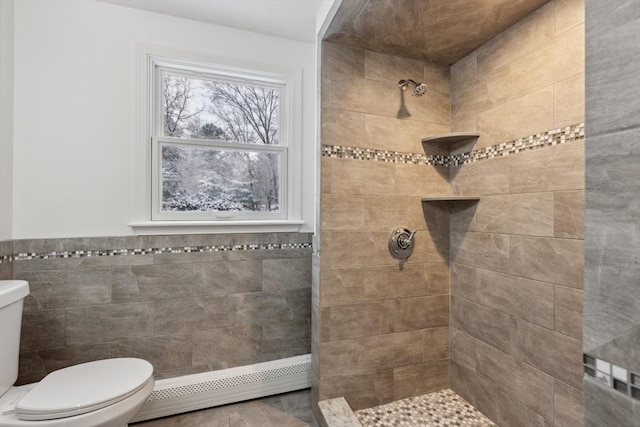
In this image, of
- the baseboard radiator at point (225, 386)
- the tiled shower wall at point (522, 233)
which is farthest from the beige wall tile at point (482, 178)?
the baseboard radiator at point (225, 386)

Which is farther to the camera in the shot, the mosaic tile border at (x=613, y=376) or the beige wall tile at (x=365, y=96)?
the beige wall tile at (x=365, y=96)

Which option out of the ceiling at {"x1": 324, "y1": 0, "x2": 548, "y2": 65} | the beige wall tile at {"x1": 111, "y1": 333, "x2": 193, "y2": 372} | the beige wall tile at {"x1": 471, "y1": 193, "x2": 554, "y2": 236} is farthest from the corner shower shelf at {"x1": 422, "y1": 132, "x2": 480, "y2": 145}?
the beige wall tile at {"x1": 111, "y1": 333, "x2": 193, "y2": 372}

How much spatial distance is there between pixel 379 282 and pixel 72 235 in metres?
1.78

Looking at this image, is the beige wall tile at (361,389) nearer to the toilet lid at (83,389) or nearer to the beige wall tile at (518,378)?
the beige wall tile at (518,378)

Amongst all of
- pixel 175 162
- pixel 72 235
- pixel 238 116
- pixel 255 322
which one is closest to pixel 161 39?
pixel 238 116

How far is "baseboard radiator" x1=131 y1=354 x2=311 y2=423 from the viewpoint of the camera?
1721 millimetres

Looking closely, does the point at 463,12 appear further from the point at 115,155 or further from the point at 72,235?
the point at 72,235

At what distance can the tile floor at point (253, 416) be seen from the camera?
168cm

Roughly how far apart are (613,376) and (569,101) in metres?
1.30

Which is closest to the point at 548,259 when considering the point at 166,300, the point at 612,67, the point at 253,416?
the point at 612,67

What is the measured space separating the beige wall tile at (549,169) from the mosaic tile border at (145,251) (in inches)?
51.3

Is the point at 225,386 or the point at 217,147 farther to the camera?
the point at 217,147

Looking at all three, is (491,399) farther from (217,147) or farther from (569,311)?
(217,147)

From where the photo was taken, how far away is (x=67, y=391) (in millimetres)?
1255
